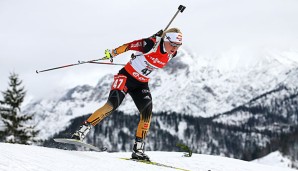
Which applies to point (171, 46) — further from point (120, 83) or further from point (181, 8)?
point (120, 83)

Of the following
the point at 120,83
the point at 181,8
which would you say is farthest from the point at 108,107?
the point at 181,8

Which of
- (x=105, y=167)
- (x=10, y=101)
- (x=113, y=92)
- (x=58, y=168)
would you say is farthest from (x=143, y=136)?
(x=10, y=101)

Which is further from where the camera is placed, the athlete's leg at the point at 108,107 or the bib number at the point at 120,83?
the bib number at the point at 120,83

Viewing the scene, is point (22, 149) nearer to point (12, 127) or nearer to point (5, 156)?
point (5, 156)

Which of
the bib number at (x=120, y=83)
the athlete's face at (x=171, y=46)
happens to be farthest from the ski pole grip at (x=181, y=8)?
the bib number at (x=120, y=83)

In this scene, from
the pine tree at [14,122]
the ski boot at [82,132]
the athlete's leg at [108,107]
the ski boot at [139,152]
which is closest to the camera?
the ski boot at [82,132]

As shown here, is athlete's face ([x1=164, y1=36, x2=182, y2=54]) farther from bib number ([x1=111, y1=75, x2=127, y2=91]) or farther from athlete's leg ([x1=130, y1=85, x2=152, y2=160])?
bib number ([x1=111, y1=75, x2=127, y2=91])

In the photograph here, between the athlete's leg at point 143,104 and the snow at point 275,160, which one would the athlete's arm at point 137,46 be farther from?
the snow at point 275,160

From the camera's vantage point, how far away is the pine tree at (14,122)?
28.6 metres

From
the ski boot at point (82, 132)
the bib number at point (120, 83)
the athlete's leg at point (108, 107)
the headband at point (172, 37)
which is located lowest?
the ski boot at point (82, 132)

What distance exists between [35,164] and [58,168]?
30cm

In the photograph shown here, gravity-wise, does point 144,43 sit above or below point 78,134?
above

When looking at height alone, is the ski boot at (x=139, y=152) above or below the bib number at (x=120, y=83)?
below

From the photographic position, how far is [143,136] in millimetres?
9562
